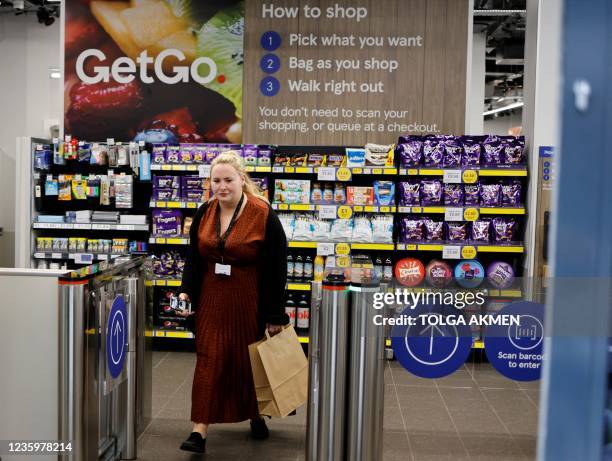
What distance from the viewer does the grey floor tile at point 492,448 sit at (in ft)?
12.2

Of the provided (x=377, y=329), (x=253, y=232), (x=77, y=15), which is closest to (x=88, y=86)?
(x=77, y=15)

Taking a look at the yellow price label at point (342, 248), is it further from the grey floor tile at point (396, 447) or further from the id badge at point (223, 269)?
the id badge at point (223, 269)

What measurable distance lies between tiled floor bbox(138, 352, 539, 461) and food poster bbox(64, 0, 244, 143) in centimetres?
317

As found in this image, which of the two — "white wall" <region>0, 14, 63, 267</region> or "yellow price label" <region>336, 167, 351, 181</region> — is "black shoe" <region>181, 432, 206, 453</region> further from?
"white wall" <region>0, 14, 63, 267</region>

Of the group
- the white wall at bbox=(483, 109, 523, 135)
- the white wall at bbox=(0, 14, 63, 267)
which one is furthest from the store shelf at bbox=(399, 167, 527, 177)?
the white wall at bbox=(483, 109, 523, 135)

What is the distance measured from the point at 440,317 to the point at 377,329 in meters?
0.28

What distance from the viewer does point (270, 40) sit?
645 cm

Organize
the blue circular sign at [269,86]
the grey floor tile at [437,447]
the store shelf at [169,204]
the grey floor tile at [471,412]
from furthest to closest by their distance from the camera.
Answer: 1. the blue circular sign at [269,86]
2. the store shelf at [169,204]
3. the grey floor tile at [437,447]
4. the grey floor tile at [471,412]

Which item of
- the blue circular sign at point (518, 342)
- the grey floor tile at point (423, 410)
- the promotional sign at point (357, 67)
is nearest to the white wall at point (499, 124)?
the promotional sign at point (357, 67)

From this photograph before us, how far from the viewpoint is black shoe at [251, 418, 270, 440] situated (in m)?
3.96

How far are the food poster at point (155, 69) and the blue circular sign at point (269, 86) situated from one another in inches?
9.6

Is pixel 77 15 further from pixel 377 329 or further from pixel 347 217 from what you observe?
pixel 377 329

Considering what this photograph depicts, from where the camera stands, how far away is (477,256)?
6270 mm

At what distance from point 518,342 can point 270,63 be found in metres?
4.47
